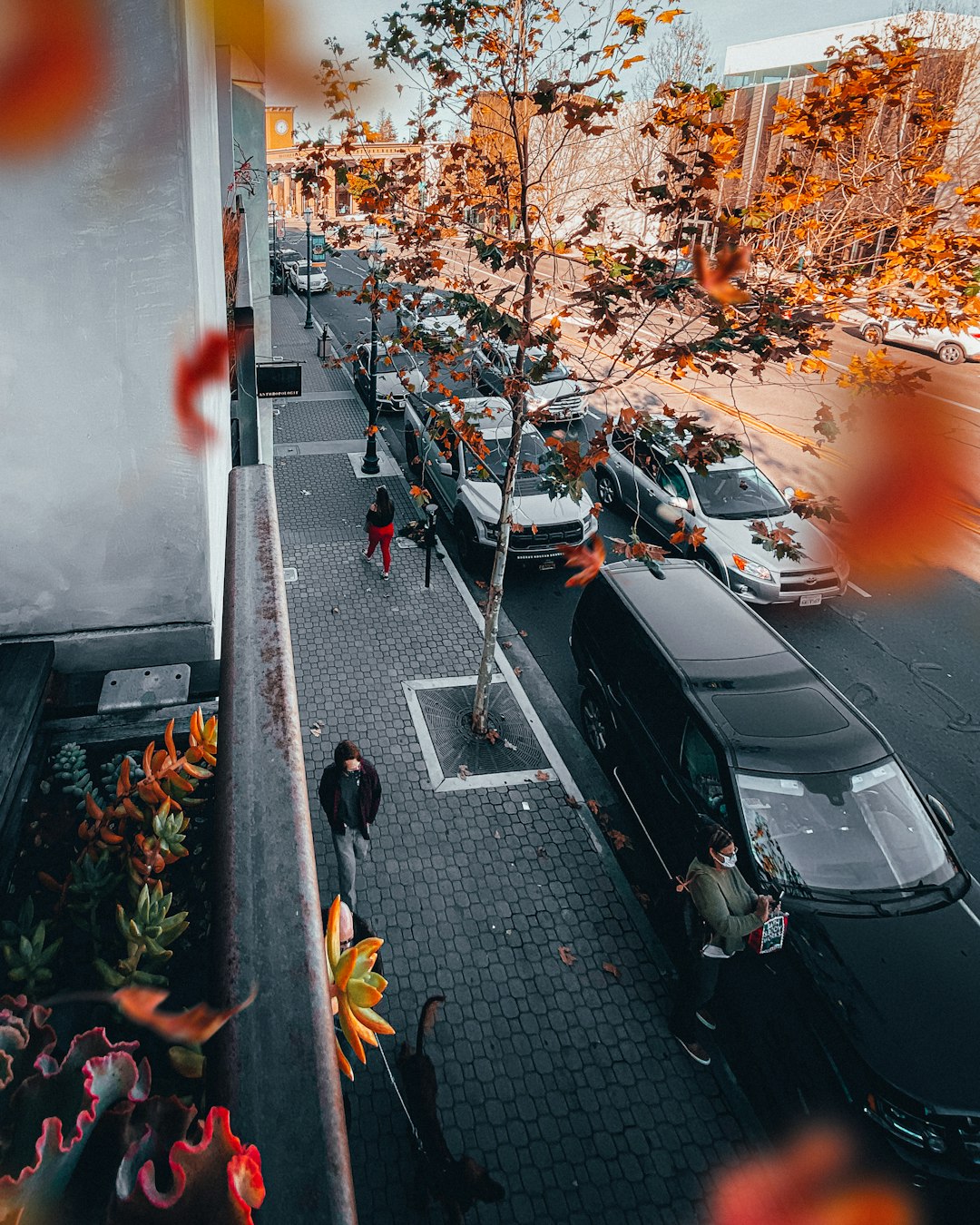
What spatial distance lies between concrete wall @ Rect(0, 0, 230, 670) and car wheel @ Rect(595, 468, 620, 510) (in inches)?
443

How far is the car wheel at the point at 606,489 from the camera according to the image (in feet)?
A: 48.4

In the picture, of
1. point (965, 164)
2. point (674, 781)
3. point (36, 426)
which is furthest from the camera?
point (965, 164)

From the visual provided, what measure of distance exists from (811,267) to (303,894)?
7169 mm

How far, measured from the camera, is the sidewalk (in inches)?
195

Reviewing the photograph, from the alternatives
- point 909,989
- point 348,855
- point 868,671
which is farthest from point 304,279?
point 909,989

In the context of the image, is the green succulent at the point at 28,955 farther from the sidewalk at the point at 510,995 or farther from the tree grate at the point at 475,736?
the tree grate at the point at 475,736

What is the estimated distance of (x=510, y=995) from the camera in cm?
602

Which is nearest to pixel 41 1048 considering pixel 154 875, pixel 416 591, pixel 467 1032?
pixel 154 875

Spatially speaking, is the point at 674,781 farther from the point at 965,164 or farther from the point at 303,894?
the point at 965,164

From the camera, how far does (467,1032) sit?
Answer: 574 cm

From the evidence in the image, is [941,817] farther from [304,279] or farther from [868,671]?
[304,279]

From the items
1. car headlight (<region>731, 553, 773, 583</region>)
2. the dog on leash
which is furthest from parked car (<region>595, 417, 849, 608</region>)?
the dog on leash

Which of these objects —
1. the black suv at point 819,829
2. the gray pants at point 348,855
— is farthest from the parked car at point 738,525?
the gray pants at point 348,855

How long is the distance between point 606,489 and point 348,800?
33.2 ft
